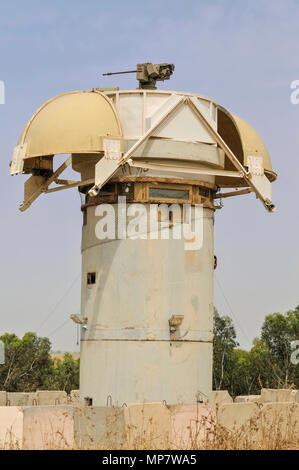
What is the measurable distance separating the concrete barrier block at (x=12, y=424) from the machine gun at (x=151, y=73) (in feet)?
36.3

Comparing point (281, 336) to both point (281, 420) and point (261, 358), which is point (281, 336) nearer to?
point (261, 358)

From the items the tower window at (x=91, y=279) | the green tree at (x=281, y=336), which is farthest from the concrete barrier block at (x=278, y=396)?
the green tree at (x=281, y=336)

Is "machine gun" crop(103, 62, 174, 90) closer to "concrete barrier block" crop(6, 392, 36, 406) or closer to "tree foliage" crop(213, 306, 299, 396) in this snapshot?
"concrete barrier block" crop(6, 392, 36, 406)

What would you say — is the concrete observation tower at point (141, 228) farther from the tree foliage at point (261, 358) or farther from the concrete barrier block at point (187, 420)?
the tree foliage at point (261, 358)

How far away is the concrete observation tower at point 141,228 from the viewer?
26.8 m

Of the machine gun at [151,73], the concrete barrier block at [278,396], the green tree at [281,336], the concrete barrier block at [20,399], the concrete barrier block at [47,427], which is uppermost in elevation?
the machine gun at [151,73]

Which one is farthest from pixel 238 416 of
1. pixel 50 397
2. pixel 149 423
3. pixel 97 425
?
pixel 50 397

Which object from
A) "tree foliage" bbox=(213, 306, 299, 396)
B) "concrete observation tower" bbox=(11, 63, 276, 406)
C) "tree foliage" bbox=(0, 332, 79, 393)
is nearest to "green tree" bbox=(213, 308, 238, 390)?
"tree foliage" bbox=(213, 306, 299, 396)

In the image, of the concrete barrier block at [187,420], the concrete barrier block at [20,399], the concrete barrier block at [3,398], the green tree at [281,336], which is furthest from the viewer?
the green tree at [281,336]

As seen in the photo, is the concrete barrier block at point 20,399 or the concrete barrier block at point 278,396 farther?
the concrete barrier block at point 278,396

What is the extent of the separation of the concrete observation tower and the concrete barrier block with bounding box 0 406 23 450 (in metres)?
4.97
